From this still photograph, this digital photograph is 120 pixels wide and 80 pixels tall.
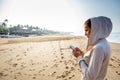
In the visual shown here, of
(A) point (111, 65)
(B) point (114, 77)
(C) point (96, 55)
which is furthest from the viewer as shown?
(A) point (111, 65)

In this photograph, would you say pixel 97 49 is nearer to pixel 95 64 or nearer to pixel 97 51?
pixel 97 51

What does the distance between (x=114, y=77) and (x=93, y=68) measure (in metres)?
4.79

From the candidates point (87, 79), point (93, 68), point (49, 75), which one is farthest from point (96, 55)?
point (49, 75)

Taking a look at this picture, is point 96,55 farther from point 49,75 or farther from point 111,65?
point 111,65

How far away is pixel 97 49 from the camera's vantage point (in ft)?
5.81

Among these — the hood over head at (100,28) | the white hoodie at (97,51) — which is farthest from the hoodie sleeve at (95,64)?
the hood over head at (100,28)

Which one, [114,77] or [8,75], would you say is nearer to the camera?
[114,77]

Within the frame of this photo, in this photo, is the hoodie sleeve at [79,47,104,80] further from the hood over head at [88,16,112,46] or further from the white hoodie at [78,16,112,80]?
the hood over head at [88,16,112,46]

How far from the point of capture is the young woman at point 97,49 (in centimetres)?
177

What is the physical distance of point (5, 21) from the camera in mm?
94312

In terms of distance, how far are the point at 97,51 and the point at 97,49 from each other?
0.02 m

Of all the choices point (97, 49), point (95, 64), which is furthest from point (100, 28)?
point (95, 64)

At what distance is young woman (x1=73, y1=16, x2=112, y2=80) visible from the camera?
1.77 m

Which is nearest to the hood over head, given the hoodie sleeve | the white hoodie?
the white hoodie
